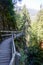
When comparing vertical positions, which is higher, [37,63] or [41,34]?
[41,34]

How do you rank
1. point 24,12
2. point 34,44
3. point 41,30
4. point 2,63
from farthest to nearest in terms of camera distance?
point 24,12, point 41,30, point 34,44, point 2,63

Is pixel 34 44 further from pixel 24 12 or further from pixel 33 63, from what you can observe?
pixel 24 12

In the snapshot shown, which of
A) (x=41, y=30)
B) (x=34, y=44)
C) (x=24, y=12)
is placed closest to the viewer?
(x=34, y=44)

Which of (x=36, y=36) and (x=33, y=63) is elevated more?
(x=36, y=36)

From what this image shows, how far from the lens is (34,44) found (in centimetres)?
1609

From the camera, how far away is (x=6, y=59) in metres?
9.43

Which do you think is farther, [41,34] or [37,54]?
[41,34]

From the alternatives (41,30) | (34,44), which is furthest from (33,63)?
(41,30)

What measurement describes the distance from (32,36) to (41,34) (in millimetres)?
1356

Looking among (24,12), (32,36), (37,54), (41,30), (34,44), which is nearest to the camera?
(37,54)

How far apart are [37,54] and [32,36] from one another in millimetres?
3216

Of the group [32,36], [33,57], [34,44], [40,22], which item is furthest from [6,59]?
[40,22]

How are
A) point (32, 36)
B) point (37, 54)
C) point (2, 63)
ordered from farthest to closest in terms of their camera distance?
point (32, 36) → point (37, 54) → point (2, 63)

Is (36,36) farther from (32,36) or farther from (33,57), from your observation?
(33,57)
